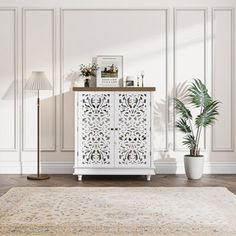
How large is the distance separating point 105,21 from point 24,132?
73.1 inches

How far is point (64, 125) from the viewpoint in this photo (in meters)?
5.65

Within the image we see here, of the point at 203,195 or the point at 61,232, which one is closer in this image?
the point at 61,232

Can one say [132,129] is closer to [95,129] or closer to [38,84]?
[95,129]

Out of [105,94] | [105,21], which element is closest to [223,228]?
[105,94]

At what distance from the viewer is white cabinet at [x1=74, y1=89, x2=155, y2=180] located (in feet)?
16.8

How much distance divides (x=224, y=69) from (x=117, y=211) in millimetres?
2979

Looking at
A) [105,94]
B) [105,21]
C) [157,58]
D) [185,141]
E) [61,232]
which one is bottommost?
[61,232]

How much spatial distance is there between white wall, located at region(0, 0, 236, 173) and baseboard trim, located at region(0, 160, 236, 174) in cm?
1

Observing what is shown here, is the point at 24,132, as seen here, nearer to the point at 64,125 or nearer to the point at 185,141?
the point at 64,125

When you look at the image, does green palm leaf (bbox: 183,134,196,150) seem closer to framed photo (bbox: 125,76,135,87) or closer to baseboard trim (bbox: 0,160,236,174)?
baseboard trim (bbox: 0,160,236,174)

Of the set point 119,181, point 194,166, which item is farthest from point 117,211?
point 194,166

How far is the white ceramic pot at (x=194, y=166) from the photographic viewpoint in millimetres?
5117

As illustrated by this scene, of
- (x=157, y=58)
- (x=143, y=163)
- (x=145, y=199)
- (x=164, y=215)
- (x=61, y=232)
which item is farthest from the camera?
(x=157, y=58)

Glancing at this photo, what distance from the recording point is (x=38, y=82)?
5.23 m
